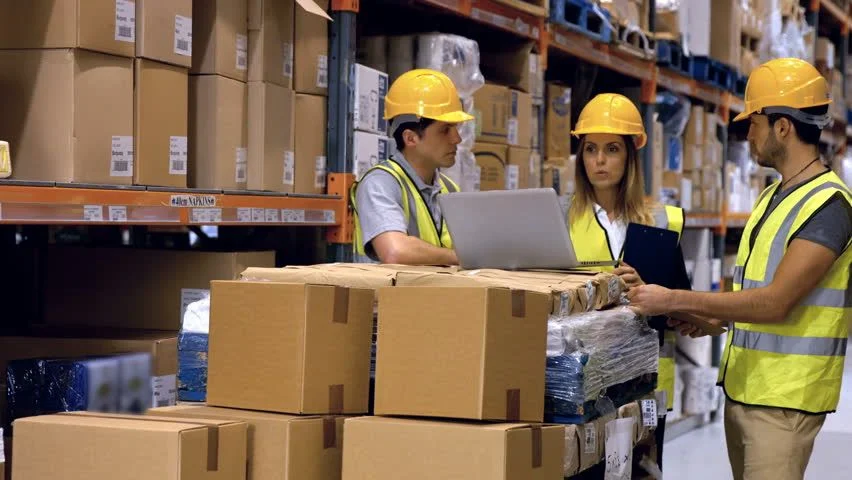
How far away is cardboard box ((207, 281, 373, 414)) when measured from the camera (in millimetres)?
2512

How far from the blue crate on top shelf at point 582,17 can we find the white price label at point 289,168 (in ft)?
7.11

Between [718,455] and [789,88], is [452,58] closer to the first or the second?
[789,88]

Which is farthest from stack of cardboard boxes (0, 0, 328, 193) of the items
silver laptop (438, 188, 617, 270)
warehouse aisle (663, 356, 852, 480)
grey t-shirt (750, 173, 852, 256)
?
warehouse aisle (663, 356, 852, 480)

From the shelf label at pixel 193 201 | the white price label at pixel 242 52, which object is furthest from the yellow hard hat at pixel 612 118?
the shelf label at pixel 193 201

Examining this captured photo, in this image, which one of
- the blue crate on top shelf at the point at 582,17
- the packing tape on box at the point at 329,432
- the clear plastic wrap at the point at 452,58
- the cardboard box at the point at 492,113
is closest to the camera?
the packing tape on box at the point at 329,432

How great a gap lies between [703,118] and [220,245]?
429cm

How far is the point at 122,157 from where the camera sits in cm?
335

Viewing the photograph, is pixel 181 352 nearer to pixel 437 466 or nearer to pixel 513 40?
pixel 437 466

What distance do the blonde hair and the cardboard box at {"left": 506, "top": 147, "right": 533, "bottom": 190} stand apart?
5.06 ft

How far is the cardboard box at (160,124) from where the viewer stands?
135 inches

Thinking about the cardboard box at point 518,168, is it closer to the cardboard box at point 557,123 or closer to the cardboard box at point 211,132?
the cardboard box at point 557,123

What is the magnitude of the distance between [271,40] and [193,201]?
0.77 meters

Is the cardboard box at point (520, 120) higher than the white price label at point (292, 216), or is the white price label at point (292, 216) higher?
the cardboard box at point (520, 120)

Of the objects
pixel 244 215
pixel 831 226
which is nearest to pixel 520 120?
pixel 244 215
